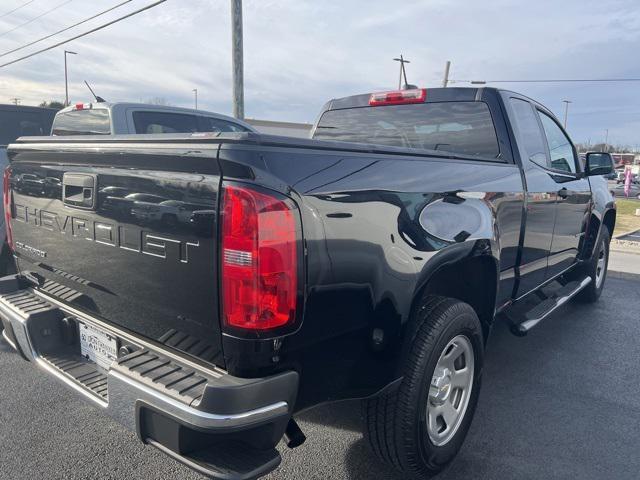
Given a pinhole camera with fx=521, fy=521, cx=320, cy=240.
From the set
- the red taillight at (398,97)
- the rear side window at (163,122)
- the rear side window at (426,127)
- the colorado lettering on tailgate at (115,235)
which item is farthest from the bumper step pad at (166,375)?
the rear side window at (163,122)

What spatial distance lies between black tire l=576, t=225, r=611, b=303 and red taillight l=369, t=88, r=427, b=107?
2.71 metres

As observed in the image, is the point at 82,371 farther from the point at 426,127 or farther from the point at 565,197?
the point at 565,197

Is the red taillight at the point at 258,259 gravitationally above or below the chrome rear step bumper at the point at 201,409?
above

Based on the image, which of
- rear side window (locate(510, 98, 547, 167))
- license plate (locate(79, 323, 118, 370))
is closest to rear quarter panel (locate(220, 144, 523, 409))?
license plate (locate(79, 323, 118, 370))

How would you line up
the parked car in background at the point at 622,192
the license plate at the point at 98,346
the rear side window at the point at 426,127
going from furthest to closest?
the parked car in background at the point at 622,192, the rear side window at the point at 426,127, the license plate at the point at 98,346

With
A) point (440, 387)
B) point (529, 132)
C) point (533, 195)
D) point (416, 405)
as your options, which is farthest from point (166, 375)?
point (529, 132)

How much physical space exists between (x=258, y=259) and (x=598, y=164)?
4.05m

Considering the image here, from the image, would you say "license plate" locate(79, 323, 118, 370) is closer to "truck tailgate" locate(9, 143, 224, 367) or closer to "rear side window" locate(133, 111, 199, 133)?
"truck tailgate" locate(9, 143, 224, 367)

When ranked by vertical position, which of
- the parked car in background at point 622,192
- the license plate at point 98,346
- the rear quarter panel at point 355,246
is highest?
the rear quarter panel at point 355,246

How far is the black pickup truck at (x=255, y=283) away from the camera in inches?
68.7

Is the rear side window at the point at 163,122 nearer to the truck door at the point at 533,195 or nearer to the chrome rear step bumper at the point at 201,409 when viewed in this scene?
the truck door at the point at 533,195

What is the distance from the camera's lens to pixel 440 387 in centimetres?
262

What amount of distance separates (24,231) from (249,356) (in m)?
1.80

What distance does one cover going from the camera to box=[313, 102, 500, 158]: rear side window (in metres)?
3.64
